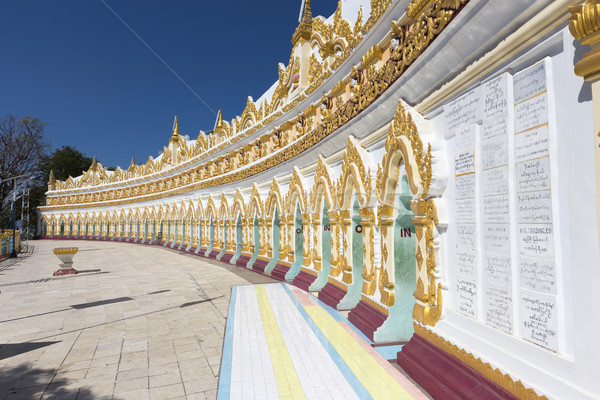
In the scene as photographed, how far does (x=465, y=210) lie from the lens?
375cm

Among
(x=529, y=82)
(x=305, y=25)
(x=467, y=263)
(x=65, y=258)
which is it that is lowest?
(x=65, y=258)

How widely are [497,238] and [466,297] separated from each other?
2.59 feet

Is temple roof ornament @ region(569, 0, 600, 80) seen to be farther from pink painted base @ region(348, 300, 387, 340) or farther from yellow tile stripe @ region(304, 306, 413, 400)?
pink painted base @ region(348, 300, 387, 340)

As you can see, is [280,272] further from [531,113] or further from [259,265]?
[531,113]

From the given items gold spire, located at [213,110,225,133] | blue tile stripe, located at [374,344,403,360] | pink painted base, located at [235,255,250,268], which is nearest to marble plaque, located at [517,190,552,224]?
blue tile stripe, located at [374,344,403,360]

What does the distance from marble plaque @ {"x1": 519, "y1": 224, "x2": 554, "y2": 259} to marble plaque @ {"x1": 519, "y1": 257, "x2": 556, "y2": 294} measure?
0.06 m

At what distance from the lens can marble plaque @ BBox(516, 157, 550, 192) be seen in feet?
9.02

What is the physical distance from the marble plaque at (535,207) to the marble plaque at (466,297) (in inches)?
37.4

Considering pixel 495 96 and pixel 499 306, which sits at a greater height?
pixel 495 96

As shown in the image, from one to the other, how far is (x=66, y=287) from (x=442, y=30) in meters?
11.9

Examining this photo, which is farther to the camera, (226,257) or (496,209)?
(226,257)

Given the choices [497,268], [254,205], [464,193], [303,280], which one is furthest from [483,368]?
[254,205]

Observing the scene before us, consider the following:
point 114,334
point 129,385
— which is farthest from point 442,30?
point 114,334

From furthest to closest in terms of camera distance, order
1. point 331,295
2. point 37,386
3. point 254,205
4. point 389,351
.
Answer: point 254,205
point 331,295
point 389,351
point 37,386
